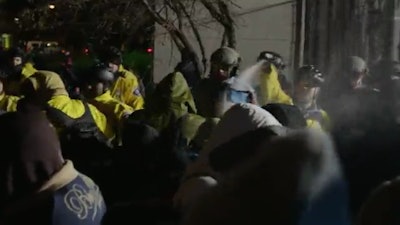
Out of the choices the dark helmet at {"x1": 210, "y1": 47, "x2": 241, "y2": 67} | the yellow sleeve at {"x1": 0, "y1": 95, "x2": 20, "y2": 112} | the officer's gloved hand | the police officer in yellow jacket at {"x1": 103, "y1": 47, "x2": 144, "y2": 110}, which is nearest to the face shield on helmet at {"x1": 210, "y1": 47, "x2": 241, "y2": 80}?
the dark helmet at {"x1": 210, "y1": 47, "x2": 241, "y2": 67}

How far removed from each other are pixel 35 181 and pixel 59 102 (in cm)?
391

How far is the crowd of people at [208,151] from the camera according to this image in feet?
8.67

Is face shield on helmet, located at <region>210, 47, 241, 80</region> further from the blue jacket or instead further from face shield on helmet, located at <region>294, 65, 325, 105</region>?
the blue jacket

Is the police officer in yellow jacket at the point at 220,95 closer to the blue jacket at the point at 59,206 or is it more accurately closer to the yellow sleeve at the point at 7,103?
the yellow sleeve at the point at 7,103

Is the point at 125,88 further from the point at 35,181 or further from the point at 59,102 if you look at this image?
the point at 35,181

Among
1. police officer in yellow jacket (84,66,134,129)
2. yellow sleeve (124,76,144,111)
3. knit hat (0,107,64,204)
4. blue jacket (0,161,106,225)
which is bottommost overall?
yellow sleeve (124,76,144,111)

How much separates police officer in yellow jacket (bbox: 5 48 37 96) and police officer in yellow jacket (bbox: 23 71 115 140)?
1.40 meters

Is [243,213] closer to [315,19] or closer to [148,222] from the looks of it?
[148,222]

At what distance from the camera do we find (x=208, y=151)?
424 cm

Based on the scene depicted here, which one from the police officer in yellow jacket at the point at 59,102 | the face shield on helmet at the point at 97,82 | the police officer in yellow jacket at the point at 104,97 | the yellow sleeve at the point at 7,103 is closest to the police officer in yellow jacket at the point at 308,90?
the police officer in yellow jacket at the point at 104,97

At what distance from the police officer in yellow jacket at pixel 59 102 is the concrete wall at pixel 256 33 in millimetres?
11782

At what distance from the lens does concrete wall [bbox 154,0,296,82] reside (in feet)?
65.7

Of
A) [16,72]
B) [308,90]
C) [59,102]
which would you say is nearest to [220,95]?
[59,102]

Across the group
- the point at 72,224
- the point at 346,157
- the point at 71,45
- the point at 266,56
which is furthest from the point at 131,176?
the point at 71,45
